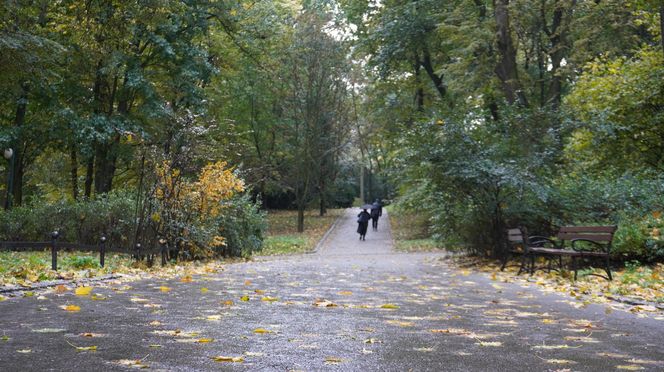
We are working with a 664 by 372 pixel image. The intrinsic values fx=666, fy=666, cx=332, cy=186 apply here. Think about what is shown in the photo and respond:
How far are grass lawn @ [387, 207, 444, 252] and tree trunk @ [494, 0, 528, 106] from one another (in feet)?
18.9

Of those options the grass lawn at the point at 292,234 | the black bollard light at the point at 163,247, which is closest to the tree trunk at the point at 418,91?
the grass lawn at the point at 292,234

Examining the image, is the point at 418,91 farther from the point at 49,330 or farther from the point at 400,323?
the point at 49,330

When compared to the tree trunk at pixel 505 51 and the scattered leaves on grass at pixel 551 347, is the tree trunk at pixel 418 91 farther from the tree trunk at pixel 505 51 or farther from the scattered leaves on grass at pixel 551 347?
the scattered leaves on grass at pixel 551 347

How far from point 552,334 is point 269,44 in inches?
1044

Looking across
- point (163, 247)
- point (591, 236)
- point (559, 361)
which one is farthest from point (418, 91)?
point (559, 361)

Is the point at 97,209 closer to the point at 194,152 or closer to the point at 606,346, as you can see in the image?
the point at 194,152

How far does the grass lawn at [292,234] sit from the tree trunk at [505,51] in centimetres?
1052

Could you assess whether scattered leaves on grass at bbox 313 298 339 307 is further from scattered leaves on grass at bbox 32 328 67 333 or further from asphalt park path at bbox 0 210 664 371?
scattered leaves on grass at bbox 32 328 67 333

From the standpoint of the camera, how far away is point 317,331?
5.84m

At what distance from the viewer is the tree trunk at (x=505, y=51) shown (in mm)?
20406

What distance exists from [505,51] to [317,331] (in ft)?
57.1

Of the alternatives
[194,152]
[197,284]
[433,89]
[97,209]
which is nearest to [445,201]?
[194,152]

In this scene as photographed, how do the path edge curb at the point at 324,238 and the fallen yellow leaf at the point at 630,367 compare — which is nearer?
the fallen yellow leaf at the point at 630,367

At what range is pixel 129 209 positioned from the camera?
18.8 meters
